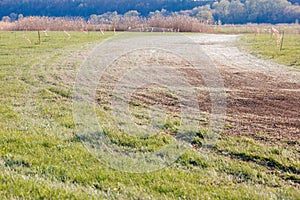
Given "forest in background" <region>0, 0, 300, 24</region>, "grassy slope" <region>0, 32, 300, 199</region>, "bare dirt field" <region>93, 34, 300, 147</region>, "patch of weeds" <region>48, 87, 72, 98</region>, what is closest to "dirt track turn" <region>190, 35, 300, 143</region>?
"bare dirt field" <region>93, 34, 300, 147</region>

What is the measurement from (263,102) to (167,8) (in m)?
74.6

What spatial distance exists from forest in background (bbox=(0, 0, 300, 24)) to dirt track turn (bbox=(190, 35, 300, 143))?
4007cm

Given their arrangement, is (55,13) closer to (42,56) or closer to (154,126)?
(42,56)

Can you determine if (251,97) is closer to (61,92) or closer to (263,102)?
(263,102)

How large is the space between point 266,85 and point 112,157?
5569 millimetres

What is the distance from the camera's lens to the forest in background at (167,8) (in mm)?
58875

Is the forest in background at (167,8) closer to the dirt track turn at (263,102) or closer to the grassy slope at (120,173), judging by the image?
the dirt track turn at (263,102)

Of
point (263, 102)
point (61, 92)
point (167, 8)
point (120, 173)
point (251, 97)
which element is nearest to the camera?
point (120, 173)

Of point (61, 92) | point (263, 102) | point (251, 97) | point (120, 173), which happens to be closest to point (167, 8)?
point (61, 92)

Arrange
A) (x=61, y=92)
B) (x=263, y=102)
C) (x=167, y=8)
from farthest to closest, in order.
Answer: (x=167, y=8), (x=61, y=92), (x=263, y=102)

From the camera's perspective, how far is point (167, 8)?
254 ft

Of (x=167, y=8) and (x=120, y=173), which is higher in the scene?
(x=167, y=8)

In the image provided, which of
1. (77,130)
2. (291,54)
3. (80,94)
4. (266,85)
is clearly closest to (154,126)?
(77,130)

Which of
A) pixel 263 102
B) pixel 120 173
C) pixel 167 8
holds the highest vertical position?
pixel 167 8
